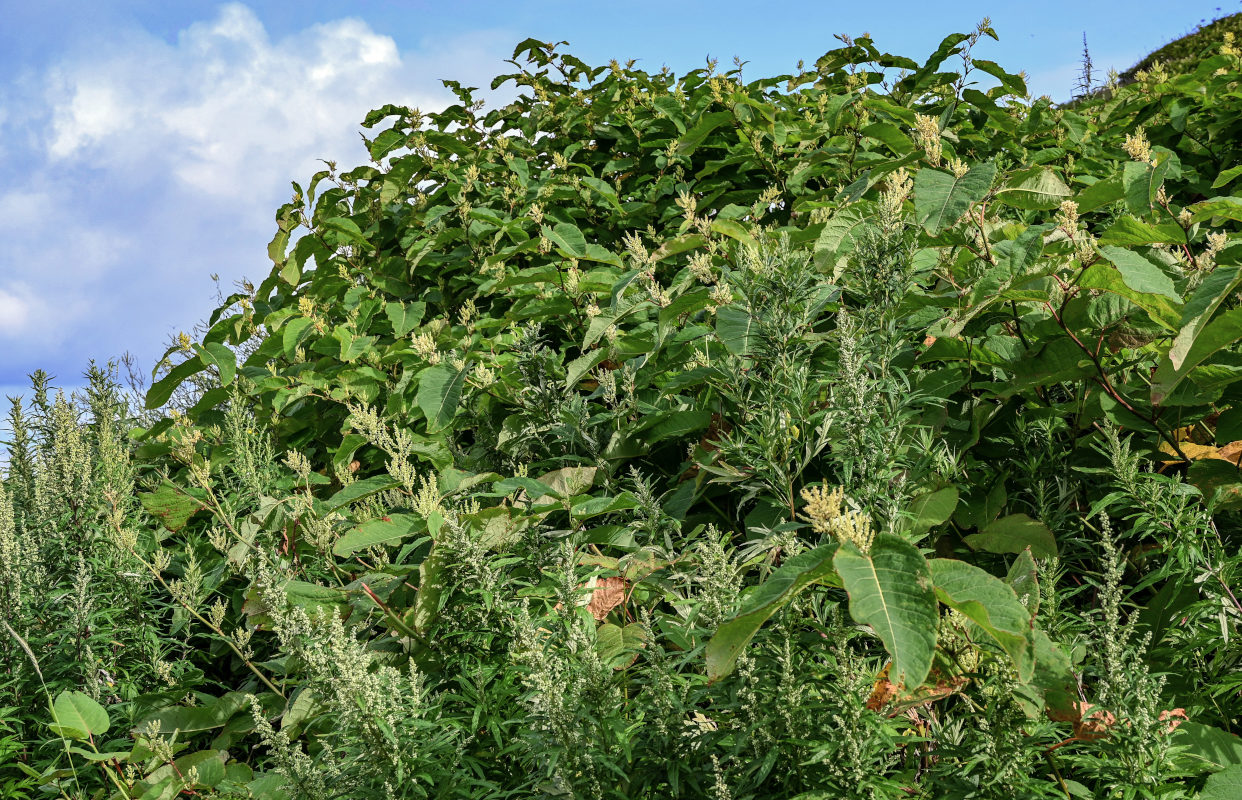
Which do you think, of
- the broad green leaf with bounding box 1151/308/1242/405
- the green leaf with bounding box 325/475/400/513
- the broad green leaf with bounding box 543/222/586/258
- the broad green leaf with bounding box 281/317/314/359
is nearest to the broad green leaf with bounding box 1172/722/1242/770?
A: the broad green leaf with bounding box 1151/308/1242/405

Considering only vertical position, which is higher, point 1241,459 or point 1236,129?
point 1236,129

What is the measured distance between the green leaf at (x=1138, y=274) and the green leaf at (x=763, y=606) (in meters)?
1.16

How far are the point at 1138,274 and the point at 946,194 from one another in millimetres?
493

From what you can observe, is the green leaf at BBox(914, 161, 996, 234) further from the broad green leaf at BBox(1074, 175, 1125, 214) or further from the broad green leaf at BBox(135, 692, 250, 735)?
the broad green leaf at BBox(135, 692, 250, 735)

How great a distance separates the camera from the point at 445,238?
4.24 metres

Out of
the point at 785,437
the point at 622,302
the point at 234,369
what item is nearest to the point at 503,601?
the point at 785,437

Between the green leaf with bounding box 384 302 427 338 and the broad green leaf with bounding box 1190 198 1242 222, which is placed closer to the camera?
the broad green leaf with bounding box 1190 198 1242 222

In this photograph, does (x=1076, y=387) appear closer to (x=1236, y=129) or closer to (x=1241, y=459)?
(x=1241, y=459)

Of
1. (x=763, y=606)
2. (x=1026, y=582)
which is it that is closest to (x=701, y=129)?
(x=1026, y=582)

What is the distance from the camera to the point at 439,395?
2.88 meters

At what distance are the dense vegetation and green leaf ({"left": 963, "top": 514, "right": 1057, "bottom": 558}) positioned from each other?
0.01 meters

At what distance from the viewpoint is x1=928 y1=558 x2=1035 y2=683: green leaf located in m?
1.18

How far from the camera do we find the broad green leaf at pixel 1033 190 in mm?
2471

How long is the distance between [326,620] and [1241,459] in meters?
2.12
